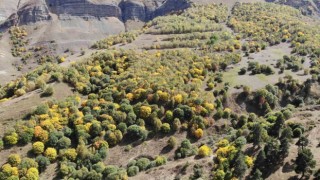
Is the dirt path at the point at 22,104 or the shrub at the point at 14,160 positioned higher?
the dirt path at the point at 22,104

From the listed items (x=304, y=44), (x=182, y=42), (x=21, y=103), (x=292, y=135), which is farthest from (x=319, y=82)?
(x=21, y=103)

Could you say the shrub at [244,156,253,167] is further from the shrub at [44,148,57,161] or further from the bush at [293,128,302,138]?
the shrub at [44,148,57,161]

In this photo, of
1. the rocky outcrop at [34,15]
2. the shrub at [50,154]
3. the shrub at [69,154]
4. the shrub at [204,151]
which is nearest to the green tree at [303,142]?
the shrub at [204,151]

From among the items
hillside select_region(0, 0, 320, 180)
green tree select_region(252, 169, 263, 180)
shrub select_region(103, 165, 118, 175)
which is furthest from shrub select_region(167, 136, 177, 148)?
green tree select_region(252, 169, 263, 180)

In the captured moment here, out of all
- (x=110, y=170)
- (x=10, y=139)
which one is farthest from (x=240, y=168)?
(x=10, y=139)

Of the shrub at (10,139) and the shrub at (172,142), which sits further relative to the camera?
the shrub at (172,142)

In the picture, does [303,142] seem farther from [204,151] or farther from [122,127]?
[122,127]

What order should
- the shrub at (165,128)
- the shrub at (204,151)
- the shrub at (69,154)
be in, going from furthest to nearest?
the shrub at (165,128)
the shrub at (69,154)
the shrub at (204,151)

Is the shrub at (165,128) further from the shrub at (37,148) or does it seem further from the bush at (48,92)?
the bush at (48,92)
